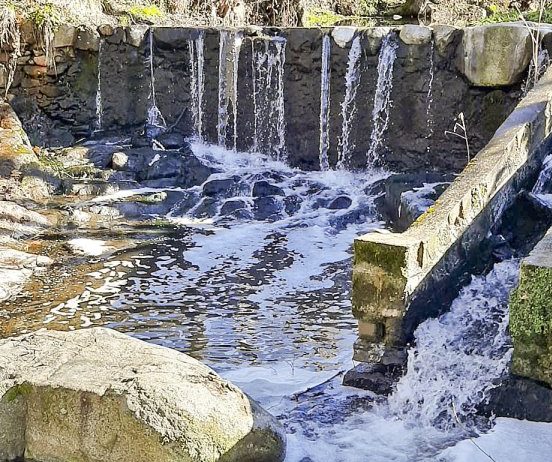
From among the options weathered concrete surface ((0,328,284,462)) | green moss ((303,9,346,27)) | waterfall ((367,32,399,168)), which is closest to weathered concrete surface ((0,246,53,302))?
weathered concrete surface ((0,328,284,462))

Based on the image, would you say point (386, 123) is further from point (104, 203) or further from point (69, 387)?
point (69, 387)

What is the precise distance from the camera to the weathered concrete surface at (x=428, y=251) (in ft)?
16.7

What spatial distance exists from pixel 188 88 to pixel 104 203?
3.29 m

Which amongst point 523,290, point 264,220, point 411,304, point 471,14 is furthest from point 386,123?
point 523,290

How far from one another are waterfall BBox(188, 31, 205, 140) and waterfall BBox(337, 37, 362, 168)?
2.49 meters

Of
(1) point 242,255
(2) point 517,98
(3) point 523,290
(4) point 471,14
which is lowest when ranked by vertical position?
(1) point 242,255

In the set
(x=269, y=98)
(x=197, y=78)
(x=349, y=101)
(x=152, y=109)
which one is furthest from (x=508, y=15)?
(x=152, y=109)

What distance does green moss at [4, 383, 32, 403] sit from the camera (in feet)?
13.5

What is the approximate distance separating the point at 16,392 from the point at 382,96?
27.2 feet

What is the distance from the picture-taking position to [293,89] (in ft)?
39.9

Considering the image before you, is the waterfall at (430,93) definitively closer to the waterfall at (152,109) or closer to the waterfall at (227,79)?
the waterfall at (227,79)

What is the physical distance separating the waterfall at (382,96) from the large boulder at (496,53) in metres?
1.14

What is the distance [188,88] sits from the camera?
42.7ft

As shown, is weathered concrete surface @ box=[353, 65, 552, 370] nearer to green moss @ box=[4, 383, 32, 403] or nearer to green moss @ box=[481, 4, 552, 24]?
green moss @ box=[4, 383, 32, 403]
